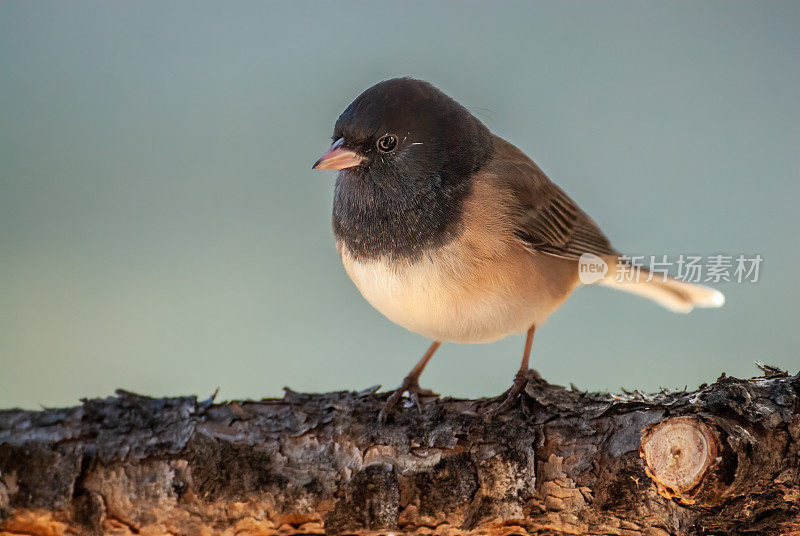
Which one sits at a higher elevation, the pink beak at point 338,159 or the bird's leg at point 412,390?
the pink beak at point 338,159

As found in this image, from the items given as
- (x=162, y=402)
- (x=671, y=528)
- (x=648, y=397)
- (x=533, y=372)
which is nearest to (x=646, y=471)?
(x=671, y=528)

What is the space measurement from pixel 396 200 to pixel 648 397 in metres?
0.74

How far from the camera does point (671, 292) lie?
2273 millimetres

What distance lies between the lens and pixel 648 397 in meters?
1.56

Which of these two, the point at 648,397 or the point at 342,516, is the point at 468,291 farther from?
the point at 342,516

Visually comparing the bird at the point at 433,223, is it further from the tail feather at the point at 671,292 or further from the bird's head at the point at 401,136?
the tail feather at the point at 671,292

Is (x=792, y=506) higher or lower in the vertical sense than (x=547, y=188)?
lower

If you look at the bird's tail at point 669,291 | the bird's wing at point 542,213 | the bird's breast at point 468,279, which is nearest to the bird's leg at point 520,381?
the bird's breast at point 468,279

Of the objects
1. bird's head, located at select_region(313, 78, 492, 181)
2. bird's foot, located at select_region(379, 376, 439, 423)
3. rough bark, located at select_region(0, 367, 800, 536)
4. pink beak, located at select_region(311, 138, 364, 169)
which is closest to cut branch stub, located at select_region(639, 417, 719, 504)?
rough bark, located at select_region(0, 367, 800, 536)

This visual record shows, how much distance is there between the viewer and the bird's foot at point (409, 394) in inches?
66.0

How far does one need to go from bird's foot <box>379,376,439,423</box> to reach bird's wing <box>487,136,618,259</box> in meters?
0.49

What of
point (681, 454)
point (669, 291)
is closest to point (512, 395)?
point (681, 454)

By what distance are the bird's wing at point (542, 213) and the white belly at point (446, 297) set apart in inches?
5.1

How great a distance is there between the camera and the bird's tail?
2.20 metres
